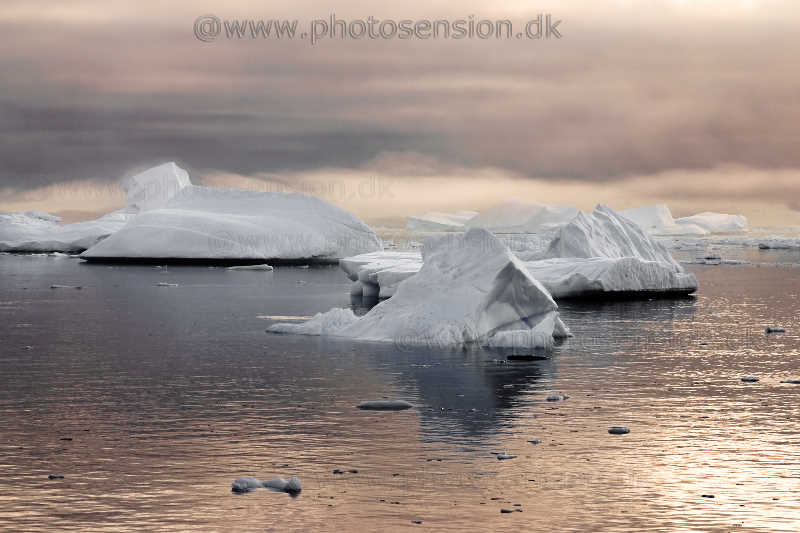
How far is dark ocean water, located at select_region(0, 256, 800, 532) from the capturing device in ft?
30.5

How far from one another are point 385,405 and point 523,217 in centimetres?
11695

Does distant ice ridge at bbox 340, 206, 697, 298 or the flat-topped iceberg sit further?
the flat-topped iceberg

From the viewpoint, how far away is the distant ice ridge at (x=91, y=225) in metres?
87.4

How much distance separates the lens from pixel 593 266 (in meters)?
35.2

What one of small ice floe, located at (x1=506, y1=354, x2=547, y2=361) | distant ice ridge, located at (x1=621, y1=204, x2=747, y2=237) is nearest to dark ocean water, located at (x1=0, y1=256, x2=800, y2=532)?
small ice floe, located at (x1=506, y1=354, x2=547, y2=361)

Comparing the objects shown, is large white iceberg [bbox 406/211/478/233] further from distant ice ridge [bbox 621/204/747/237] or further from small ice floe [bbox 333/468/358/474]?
small ice floe [bbox 333/468/358/474]

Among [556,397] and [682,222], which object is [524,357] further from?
[682,222]

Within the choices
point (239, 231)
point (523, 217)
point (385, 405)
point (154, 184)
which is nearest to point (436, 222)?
point (523, 217)

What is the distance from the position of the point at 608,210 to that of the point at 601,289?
288 inches

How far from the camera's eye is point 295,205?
7425cm

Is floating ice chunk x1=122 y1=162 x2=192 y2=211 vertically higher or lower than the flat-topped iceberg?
higher

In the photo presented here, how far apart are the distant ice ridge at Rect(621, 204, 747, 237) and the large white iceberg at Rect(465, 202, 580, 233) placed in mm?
7701

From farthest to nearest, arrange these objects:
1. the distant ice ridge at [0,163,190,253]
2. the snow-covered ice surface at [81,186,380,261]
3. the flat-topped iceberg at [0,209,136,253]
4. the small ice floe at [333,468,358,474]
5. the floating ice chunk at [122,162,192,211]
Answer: the floating ice chunk at [122,162,192,211]
the distant ice ridge at [0,163,190,253]
the flat-topped iceberg at [0,209,136,253]
the snow-covered ice surface at [81,186,380,261]
the small ice floe at [333,468,358,474]

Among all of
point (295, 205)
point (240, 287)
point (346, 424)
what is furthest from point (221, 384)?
point (295, 205)
